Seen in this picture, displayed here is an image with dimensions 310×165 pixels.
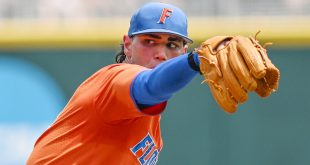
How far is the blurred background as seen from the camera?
6000 mm

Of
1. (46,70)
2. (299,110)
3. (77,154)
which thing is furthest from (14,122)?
(77,154)

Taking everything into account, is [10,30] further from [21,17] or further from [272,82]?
[272,82]

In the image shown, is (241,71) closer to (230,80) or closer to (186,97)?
(230,80)

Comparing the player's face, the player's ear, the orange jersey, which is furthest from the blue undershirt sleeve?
the player's ear

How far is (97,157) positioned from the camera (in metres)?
3.07

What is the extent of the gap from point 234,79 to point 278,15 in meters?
4.07

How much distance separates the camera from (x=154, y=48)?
331 centimetres

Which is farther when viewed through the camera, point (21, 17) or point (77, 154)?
point (21, 17)

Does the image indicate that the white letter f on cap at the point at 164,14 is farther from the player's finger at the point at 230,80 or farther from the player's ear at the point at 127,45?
the player's finger at the point at 230,80

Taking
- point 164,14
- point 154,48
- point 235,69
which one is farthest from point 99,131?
point 235,69

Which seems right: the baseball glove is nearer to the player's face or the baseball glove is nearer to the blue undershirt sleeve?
the blue undershirt sleeve

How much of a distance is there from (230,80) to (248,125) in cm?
360

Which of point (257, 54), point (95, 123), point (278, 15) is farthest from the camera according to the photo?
point (278, 15)

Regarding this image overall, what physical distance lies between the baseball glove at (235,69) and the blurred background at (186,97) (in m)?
3.40
